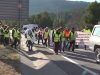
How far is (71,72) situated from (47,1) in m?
127

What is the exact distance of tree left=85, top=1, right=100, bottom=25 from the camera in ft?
279

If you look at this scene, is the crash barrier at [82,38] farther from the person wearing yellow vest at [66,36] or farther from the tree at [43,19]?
the tree at [43,19]

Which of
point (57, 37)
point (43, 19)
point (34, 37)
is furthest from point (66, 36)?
point (43, 19)

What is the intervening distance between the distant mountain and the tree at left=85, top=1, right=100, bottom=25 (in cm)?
3394

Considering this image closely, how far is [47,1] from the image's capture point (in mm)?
143000

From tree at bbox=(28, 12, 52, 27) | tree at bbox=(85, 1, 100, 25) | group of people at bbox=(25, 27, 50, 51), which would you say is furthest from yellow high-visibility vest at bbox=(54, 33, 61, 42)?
tree at bbox=(28, 12, 52, 27)

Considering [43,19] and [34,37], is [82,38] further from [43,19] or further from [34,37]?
[43,19]

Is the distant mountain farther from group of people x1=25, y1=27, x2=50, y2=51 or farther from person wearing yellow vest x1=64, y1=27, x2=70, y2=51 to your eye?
person wearing yellow vest x1=64, y1=27, x2=70, y2=51

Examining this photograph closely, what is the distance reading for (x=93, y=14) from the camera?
284 ft

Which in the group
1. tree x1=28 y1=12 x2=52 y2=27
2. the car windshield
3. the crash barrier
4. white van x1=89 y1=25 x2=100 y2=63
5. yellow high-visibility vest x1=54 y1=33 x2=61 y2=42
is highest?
the car windshield

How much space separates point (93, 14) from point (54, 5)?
Result: 5308cm

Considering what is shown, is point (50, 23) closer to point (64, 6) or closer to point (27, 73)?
point (64, 6)

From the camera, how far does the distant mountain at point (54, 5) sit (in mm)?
125325

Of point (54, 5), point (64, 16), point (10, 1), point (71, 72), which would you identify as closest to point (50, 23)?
point (64, 16)
